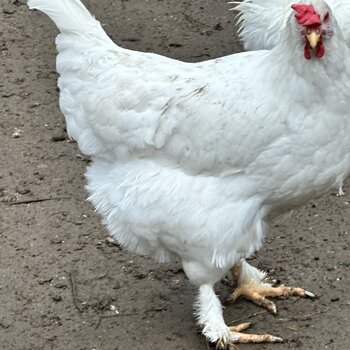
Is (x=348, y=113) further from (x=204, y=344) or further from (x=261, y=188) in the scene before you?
(x=204, y=344)

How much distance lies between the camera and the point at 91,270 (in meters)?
5.02

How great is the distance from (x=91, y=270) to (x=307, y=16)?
1993 millimetres

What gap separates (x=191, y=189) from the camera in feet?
13.7

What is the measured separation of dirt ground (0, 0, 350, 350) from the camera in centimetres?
455

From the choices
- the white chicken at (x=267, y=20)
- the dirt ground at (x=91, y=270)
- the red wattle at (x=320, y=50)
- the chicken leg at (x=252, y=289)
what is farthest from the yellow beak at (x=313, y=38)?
the white chicken at (x=267, y=20)

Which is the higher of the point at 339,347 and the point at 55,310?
the point at 339,347

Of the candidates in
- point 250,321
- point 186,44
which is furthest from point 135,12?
point 250,321

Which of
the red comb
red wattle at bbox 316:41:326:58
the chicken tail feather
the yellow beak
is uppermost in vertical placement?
the red comb

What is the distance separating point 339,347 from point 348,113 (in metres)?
1.19

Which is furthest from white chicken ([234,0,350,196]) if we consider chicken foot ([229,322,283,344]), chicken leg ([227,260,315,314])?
chicken foot ([229,322,283,344])

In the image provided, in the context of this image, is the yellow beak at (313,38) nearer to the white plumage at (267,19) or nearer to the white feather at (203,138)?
the white feather at (203,138)

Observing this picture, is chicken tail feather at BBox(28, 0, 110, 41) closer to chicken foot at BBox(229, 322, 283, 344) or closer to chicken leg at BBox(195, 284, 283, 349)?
chicken leg at BBox(195, 284, 283, 349)

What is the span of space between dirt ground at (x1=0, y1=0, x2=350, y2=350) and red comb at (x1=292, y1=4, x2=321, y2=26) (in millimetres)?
1611

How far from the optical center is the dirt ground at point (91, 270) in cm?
455
